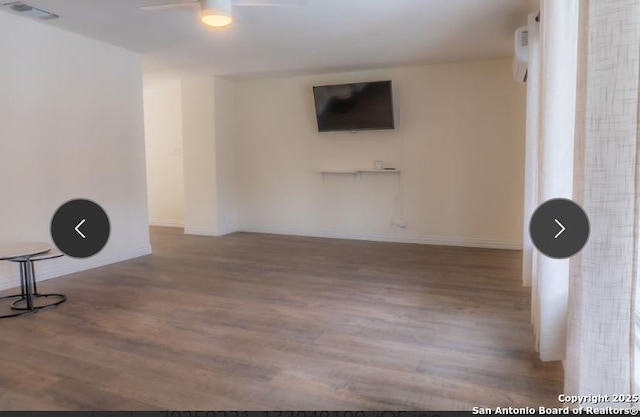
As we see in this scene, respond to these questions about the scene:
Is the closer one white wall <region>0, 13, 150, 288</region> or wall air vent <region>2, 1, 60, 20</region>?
wall air vent <region>2, 1, 60, 20</region>

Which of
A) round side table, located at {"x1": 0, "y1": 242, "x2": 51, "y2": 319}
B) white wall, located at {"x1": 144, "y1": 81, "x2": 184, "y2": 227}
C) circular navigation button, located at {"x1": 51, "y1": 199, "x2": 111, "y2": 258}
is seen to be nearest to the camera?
circular navigation button, located at {"x1": 51, "y1": 199, "x2": 111, "y2": 258}

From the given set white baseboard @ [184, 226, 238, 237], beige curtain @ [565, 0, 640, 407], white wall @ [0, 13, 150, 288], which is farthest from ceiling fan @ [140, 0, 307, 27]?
white baseboard @ [184, 226, 238, 237]

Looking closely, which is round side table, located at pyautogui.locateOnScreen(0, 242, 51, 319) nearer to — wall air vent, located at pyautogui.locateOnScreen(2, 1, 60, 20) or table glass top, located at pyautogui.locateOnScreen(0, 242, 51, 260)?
table glass top, located at pyautogui.locateOnScreen(0, 242, 51, 260)

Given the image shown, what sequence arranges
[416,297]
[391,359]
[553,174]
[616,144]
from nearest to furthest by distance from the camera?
[616,144] → [553,174] → [391,359] → [416,297]

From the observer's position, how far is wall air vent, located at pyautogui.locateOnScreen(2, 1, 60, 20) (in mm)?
3502

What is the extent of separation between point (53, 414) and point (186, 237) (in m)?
4.73

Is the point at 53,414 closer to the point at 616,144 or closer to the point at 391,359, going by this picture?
the point at 391,359

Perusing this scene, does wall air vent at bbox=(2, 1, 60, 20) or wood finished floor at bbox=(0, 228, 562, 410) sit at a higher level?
wall air vent at bbox=(2, 1, 60, 20)

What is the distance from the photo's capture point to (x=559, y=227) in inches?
28.3

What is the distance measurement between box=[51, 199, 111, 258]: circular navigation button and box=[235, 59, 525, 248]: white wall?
17.4ft

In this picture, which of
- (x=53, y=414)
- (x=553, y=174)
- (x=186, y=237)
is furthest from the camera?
(x=186, y=237)

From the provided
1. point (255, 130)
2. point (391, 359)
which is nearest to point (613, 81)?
point (391, 359)

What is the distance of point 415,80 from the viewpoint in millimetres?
5734

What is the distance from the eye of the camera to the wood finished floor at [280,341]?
1952 millimetres
